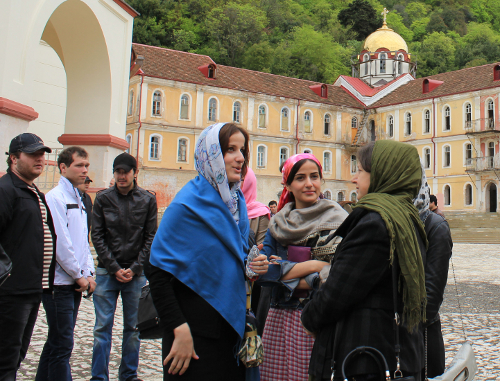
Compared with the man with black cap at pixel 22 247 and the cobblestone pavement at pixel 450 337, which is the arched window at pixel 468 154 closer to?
the cobblestone pavement at pixel 450 337

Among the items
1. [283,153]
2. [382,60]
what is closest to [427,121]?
[382,60]

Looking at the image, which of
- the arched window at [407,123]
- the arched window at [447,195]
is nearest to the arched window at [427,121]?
the arched window at [407,123]

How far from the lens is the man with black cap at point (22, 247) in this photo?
327cm

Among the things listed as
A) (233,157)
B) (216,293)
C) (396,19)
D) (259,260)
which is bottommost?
(216,293)

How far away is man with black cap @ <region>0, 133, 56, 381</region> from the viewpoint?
10.7 feet

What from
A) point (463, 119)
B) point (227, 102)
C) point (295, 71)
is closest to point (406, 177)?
point (227, 102)

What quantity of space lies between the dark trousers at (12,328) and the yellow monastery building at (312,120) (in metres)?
31.2

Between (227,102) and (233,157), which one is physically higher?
(227,102)

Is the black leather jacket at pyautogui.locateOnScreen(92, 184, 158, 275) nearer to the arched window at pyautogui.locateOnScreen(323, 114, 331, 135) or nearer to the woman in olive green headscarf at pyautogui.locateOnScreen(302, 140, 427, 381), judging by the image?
the woman in olive green headscarf at pyautogui.locateOnScreen(302, 140, 427, 381)

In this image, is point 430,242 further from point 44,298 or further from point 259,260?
point 44,298

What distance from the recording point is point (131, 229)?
180 inches

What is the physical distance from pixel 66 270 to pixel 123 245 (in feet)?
2.29

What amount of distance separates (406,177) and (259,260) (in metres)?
0.80

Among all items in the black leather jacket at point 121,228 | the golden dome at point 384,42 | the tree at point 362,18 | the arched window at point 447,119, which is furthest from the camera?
the tree at point 362,18
